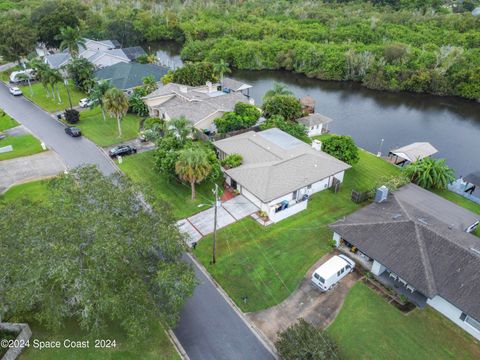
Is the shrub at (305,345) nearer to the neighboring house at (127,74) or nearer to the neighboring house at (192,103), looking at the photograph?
the neighboring house at (192,103)

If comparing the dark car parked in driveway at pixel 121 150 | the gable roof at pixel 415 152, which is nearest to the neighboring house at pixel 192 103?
the dark car parked in driveway at pixel 121 150

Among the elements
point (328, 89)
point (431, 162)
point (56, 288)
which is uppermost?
point (56, 288)

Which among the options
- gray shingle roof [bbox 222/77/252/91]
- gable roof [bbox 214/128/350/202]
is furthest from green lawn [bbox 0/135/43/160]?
gray shingle roof [bbox 222/77/252/91]

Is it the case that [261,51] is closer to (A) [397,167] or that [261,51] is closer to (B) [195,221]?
(A) [397,167]

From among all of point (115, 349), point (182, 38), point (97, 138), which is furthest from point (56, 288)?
point (182, 38)

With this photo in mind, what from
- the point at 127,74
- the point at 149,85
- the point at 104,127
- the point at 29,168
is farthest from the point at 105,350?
the point at 127,74
